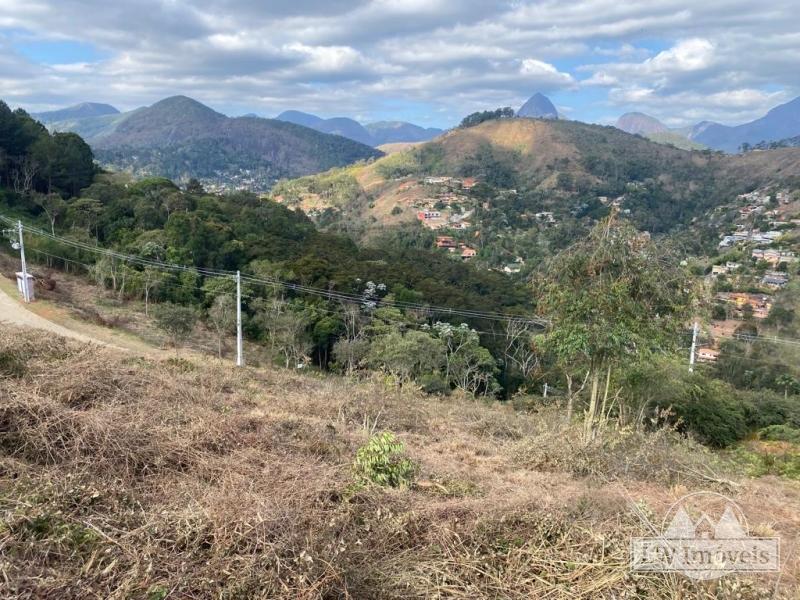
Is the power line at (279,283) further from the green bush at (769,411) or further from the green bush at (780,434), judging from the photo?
the green bush at (780,434)

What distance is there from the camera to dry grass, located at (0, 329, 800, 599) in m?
2.55

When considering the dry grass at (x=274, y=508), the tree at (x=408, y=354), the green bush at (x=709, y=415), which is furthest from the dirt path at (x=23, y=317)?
the green bush at (x=709, y=415)

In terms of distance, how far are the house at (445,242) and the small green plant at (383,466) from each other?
195 feet

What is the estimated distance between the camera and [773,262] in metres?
53.2

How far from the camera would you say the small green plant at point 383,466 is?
13.0ft

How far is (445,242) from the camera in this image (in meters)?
64.4

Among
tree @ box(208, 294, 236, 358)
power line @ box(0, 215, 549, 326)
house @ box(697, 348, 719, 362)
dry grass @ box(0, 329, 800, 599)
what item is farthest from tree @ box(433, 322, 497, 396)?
dry grass @ box(0, 329, 800, 599)

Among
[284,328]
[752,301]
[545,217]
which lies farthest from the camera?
[545,217]

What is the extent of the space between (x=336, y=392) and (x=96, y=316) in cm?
1300

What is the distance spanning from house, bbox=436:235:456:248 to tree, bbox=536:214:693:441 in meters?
57.2

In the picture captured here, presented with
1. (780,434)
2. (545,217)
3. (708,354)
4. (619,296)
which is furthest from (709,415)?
(545,217)

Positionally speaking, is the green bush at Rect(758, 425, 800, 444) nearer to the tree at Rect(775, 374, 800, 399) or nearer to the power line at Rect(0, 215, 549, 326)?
the power line at Rect(0, 215, 549, 326)

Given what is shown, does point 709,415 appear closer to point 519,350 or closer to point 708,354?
point 519,350

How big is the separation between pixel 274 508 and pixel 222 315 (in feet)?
60.6
